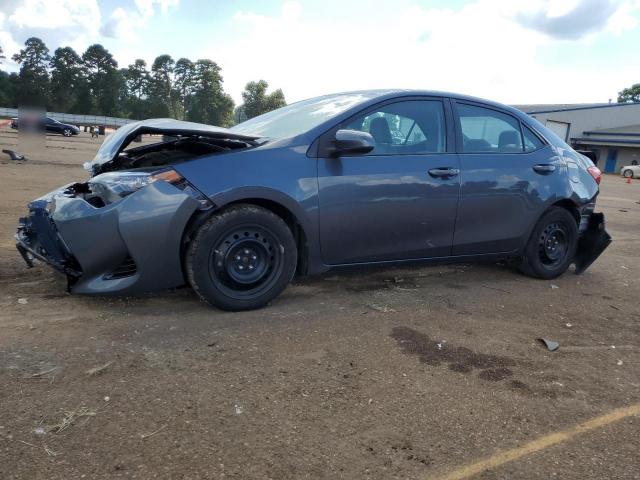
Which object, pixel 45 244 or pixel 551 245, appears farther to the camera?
pixel 551 245

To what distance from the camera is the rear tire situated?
5035 mm

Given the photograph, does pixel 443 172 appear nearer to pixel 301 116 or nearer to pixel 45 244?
pixel 301 116

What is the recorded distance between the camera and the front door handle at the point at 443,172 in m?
4.25

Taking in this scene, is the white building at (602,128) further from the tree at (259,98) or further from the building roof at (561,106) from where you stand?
the tree at (259,98)

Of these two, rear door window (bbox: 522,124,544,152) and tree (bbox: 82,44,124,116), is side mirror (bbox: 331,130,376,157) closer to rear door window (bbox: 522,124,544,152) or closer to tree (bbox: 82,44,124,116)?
rear door window (bbox: 522,124,544,152)

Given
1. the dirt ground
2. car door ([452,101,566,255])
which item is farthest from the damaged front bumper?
car door ([452,101,566,255])

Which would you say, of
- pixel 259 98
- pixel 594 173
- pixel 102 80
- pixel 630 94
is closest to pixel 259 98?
pixel 259 98

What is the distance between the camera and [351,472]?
213 cm

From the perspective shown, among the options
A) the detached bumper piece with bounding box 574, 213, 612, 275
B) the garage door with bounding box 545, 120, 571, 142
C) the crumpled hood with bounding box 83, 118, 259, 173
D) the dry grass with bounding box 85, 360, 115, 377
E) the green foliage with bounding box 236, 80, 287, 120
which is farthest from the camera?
the green foliage with bounding box 236, 80, 287, 120

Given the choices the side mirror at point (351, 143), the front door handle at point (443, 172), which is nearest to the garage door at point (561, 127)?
the front door handle at point (443, 172)

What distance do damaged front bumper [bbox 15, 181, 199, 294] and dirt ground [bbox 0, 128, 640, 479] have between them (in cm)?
29

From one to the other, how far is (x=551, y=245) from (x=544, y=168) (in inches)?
31.2

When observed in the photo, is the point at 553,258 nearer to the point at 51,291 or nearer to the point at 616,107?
the point at 51,291

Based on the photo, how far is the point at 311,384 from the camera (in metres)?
2.82
